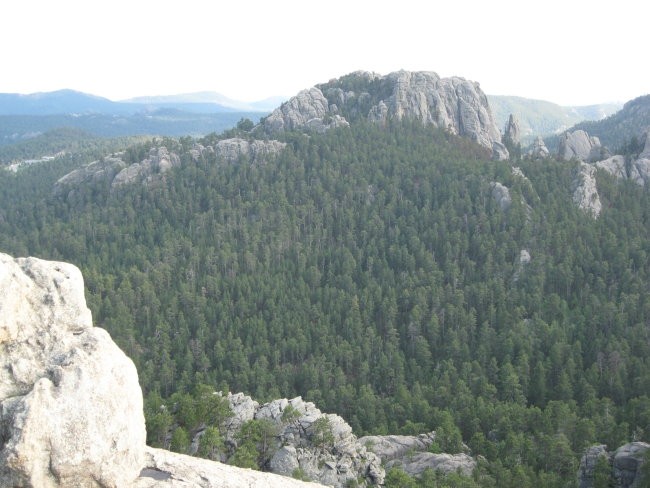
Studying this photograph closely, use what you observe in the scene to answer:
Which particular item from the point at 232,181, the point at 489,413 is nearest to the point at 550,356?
the point at 489,413

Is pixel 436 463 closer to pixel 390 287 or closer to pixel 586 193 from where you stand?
pixel 390 287

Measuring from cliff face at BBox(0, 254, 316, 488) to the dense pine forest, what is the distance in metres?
31.2

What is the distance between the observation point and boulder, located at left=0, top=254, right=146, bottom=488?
16859mm

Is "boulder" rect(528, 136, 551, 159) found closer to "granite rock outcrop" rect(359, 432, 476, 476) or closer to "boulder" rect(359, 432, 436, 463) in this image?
"boulder" rect(359, 432, 436, 463)

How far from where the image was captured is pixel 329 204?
455ft

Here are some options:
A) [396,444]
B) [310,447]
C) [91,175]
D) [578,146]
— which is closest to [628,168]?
[578,146]

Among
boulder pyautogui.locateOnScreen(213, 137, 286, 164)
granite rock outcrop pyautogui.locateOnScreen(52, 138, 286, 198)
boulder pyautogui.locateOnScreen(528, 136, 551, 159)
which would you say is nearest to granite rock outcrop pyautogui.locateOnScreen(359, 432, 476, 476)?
granite rock outcrop pyautogui.locateOnScreen(52, 138, 286, 198)

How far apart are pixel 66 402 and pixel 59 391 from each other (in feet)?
1.53

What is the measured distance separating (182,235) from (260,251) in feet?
72.8

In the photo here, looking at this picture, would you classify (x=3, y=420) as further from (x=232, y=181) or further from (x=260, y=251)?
(x=232, y=181)

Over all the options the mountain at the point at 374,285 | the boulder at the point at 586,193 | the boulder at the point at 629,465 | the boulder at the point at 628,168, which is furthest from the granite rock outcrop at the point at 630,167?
the boulder at the point at 629,465

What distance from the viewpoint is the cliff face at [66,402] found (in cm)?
1692

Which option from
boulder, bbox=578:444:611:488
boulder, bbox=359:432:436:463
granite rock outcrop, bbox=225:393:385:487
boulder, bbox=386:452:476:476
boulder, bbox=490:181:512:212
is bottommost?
boulder, bbox=359:432:436:463

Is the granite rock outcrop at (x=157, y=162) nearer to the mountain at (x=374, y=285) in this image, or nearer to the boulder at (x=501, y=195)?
the mountain at (x=374, y=285)
